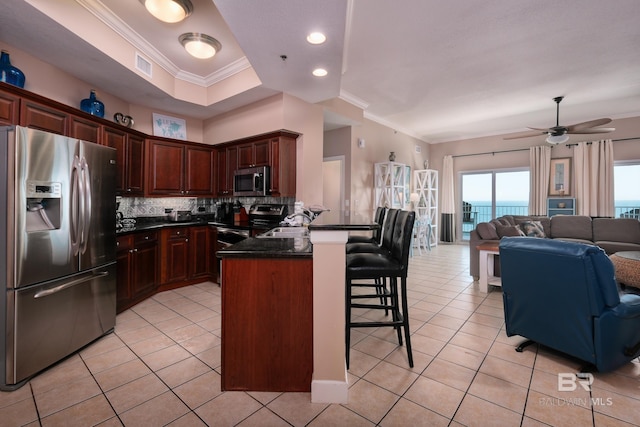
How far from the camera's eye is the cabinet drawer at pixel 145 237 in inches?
130

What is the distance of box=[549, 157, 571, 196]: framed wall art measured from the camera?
21.2 feet

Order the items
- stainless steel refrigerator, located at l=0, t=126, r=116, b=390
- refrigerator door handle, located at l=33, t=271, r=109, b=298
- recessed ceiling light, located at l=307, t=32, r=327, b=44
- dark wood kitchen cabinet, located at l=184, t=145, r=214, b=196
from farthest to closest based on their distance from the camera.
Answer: dark wood kitchen cabinet, located at l=184, t=145, r=214, b=196
recessed ceiling light, located at l=307, t=32, r=327, b=44
refrigerator door handle, located at l=33, t=271, r=109, b=298
stainless steel refrigerator, located at l=0, t=126, r=116, b=390

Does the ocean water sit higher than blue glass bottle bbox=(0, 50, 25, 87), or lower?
lower

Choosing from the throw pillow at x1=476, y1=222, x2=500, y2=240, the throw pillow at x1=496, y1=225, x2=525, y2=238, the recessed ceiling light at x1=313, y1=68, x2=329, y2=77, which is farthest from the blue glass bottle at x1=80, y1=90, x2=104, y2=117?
the throw pillow at x1=496, y1=225, x2=525, y2=238

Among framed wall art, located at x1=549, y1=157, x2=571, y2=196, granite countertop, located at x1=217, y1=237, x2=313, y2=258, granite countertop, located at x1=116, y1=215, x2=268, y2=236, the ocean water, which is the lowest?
granite countertop, located at x1=217, y1=237, x2=313, y2=258

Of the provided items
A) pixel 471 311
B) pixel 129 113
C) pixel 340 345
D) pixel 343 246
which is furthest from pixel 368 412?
pixel 129 113

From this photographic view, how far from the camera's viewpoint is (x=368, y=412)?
1601 millimetres

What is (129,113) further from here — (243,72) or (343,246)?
(343,246)

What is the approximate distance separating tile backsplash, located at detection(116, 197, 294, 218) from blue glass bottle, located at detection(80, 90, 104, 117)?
104 centimetres

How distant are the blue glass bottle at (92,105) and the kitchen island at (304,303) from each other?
Answer: 2925 mm

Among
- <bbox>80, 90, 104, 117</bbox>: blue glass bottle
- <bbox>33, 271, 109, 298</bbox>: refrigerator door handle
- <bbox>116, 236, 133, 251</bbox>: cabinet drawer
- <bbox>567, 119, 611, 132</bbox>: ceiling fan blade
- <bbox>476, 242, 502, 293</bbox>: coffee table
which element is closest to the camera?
<bbox>33, 271, 109, 298</bbox>: refrigerator door handle

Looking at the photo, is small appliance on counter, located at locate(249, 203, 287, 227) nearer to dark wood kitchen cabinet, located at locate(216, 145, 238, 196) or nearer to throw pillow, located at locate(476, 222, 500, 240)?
dark wood kitchen cabinet, located at locate(216, 145, 238, 196)

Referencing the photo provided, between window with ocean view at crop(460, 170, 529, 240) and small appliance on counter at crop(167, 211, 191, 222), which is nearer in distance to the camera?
small appliance on counter at crop(167, 211, 191, 222)

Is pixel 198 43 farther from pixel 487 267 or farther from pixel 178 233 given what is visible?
pixel 487 267
